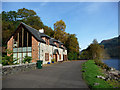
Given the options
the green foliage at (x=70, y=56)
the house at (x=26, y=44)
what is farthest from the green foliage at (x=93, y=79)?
the green foliage at (x=70, y=56)

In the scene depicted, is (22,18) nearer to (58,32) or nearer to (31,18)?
(31,18)

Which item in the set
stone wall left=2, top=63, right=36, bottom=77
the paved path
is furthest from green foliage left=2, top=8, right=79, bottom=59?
the paved path

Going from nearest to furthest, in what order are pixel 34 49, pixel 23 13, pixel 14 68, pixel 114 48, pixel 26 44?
1. pixel 14 68
2. pixel 34 49
3. pixel 26 44
4. pixel 114 48
5. pixel 23 13

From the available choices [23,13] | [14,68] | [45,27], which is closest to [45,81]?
[14,68]

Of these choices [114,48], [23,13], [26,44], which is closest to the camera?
[26,44]

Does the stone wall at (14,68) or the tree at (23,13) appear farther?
the tree at (23,13)

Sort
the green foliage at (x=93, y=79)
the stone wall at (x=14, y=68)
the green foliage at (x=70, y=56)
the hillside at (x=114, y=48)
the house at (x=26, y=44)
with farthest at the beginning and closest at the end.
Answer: the green foliage at (x=70, y=56) → the house at (x=26, y=44) → the hillside at (x=114, y=48) → the stone wall at (x=14, y=68) → the green foliage at (x=93, y=79)

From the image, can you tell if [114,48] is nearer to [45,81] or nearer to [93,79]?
[93,79]

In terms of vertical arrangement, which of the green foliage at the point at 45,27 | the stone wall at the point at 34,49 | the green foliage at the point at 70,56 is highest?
the green foliage at the point at 45,27

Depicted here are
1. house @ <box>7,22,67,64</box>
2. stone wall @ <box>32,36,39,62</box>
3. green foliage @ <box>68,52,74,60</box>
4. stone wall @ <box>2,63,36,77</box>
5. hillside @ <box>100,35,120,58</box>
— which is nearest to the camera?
stone wall @ <box>2,63,36,77</box>

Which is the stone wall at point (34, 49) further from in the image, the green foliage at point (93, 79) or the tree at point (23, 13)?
the tree at point (23, 13)

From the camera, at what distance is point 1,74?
7.83 meters

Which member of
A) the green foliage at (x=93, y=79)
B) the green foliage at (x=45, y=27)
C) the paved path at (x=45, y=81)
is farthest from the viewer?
the green foliage at (x=45, y=27)

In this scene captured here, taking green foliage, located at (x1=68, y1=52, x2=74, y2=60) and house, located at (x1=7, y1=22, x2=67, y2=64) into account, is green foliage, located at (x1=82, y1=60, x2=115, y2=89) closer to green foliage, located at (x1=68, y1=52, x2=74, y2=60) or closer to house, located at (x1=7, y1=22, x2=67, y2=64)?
house, located at (x1=7, y1=22, x2=67, y2=64)
